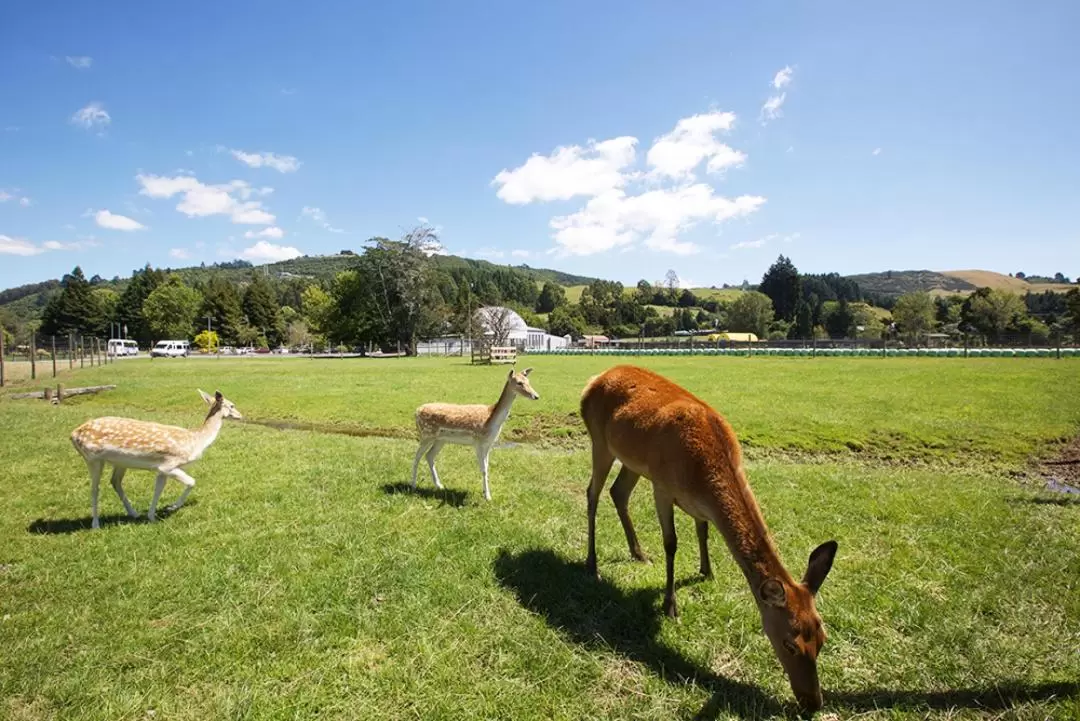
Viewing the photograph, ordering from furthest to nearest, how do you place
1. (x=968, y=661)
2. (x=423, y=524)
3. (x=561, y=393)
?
1. (x=561, y=393)
2. (x=423, y=524)
3. (x=968, y=661)

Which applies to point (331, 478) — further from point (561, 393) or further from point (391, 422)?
point (561, 393)

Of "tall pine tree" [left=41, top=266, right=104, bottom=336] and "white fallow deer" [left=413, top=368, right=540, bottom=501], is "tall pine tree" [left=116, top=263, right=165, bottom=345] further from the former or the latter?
"white fallow deer" [left=413, top=368, right=540, bottom=501]

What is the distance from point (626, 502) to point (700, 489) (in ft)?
7.33

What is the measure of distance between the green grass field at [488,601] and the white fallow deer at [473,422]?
89 centimetres

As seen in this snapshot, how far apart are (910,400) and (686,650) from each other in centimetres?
2133

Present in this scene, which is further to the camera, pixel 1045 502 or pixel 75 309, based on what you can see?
pixel 75 309

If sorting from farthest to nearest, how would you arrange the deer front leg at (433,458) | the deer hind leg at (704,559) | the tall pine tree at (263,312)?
the tall pine tree at (263,312) < the deer front leg at (433,458) < the deer hind leg at (704,559)

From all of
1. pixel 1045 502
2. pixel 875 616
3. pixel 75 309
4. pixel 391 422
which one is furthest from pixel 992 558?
pixel 75 309

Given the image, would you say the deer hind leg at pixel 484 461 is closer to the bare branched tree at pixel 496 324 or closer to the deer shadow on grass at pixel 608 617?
the deer shadow on grass at pixel 608 617

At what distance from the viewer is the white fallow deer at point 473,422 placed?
9.44m

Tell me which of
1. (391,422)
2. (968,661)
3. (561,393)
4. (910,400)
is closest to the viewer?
(968,661)

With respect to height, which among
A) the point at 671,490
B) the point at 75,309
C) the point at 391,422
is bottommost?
the point at 391,422

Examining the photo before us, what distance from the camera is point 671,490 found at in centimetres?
532

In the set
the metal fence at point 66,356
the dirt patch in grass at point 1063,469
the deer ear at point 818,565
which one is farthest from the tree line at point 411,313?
the deer ear at point 818,565
